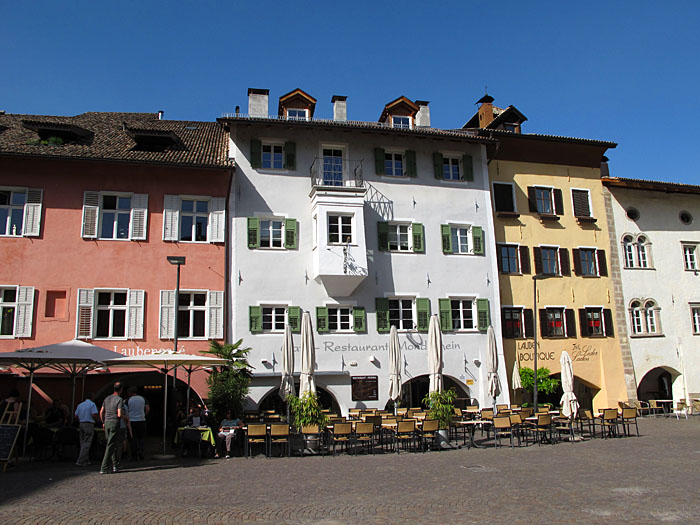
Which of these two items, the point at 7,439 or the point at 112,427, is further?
the point at 7,439

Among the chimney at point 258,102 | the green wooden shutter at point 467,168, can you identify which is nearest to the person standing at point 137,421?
the chimney at point 258,102

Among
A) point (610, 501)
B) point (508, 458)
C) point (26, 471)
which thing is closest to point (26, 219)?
point (26, 471)

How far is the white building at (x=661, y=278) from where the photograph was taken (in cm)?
2811

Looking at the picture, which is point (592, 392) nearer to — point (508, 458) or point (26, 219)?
point (508, 458)

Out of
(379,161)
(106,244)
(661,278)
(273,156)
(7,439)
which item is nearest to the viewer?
(7,439)

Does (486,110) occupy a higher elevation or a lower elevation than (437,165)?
higher

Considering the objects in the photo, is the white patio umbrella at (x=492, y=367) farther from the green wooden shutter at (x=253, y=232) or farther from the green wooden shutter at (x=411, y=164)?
the green wooden shutter at (x=253, y=232)

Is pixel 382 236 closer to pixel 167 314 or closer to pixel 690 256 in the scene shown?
pixel 167 314

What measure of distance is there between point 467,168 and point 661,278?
11.2m

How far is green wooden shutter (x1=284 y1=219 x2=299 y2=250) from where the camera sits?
23.3 metres

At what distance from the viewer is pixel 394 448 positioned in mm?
16953

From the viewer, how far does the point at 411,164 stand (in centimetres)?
2545

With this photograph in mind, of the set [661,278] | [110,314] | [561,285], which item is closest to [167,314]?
[110,314]

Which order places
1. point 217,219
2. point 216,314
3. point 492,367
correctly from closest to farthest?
point 492,367
point 216,314
point 217,219
